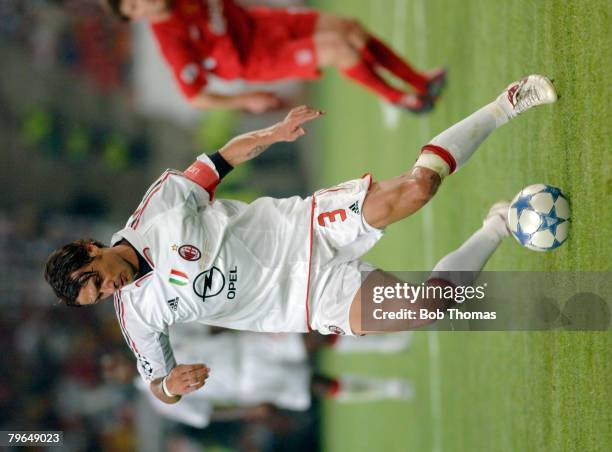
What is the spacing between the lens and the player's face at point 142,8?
463 centimetres

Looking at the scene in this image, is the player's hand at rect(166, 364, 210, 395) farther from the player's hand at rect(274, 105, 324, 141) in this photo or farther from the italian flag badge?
the player's hand at rect(274, 105, 324, 141)

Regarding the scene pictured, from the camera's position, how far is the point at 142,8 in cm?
472

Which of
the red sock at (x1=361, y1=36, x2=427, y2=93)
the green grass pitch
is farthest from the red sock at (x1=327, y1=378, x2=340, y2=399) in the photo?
the red sock at (x1=361, y1=36, x2=427, y2=93)

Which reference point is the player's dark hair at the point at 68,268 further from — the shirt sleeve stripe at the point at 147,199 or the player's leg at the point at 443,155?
the player's leg at the point at 443,155

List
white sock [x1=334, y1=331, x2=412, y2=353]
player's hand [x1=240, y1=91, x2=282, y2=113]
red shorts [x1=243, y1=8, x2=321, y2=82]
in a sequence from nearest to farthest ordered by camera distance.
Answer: player's hand [x1=240, y1=91, x2=282, y2=113] → red shorts [x1=243, y1=8, x2=321, y2=82] → white sock [x1=334, y1=331, x2=412, y2=353]

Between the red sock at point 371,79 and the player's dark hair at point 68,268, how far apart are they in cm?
254

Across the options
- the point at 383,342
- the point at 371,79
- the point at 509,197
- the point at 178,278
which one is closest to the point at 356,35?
the point at 371,79

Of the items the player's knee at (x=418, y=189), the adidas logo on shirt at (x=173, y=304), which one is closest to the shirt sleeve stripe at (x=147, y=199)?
the adidas logo on shirt at (x=173, y=304)

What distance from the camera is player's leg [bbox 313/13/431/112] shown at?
4.94 metres

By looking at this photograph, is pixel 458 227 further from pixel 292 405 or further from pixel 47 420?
pixel 47 420

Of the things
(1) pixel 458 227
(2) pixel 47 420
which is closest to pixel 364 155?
(1) pixel 458 227

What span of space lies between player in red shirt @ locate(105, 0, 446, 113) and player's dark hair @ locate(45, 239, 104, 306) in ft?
6.58

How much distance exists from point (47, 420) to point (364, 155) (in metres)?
5.55

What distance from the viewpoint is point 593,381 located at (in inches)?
106
